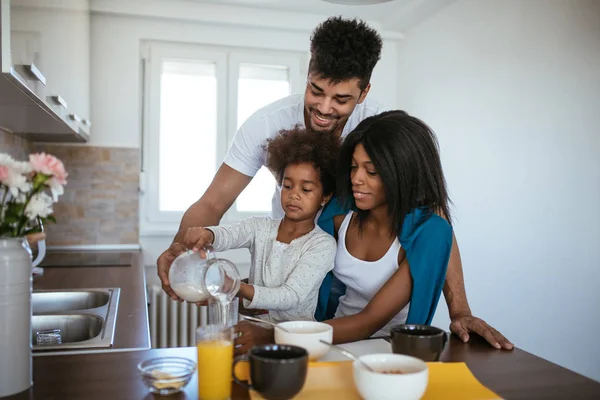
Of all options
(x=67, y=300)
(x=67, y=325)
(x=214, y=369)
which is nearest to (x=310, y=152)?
(x=214, y=369)

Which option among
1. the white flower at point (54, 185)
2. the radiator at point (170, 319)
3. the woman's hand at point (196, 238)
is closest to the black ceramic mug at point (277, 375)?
the white flower at point (54, 185)

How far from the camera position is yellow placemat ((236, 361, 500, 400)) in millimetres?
865

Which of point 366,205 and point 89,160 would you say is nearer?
point 366,205

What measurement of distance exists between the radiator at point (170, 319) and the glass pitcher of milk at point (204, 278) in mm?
2332

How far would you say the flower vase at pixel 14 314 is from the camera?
85 centimetres

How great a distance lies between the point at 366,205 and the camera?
56.9 inches

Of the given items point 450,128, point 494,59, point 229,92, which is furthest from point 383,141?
point 229,92

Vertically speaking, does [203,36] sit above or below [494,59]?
above

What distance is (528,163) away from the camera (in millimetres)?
2572

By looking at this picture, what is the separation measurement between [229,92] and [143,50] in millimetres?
571

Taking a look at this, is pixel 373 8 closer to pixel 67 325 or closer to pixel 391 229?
pixel 391 229

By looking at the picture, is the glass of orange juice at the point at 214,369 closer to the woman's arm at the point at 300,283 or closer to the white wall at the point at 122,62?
the woman's arm at the point at 300,283

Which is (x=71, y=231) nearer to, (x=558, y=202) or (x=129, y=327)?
(x=129, y=327)

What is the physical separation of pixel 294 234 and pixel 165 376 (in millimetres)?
763
